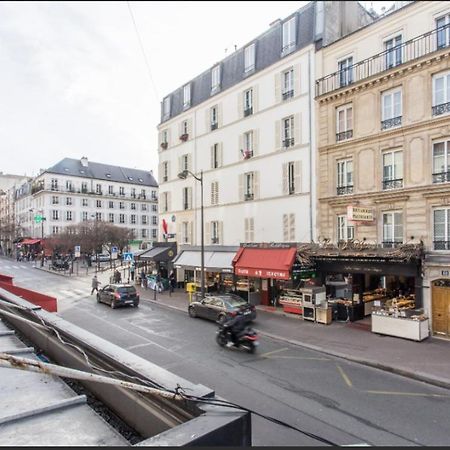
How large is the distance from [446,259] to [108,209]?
57693 mm

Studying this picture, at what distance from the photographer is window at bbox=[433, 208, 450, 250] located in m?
14.5

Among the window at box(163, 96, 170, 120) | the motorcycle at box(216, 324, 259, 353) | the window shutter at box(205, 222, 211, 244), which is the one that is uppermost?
the window at box(163, 96, 170, 120)

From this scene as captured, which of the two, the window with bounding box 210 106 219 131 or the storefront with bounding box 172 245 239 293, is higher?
the window with bounding box 210 106 219 131

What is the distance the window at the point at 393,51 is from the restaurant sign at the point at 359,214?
6.76 metres

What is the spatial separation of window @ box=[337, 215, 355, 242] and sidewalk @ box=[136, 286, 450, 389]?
13.7 ft

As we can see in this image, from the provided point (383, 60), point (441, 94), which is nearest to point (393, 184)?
point (441, 94)

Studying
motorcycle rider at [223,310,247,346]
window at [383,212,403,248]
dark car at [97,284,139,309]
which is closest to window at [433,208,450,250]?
window at [383,212,403,248]

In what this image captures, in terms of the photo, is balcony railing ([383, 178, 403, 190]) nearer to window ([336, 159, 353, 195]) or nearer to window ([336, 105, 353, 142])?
window ([336, 159, 353, 195])

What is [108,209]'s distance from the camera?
63.6 meters

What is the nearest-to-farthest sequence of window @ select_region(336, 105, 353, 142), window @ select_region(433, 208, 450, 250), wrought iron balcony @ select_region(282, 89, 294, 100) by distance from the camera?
window @ select_region(433, 208, 450, 250) → window @ select_region(336, 105, 353, 142) → wrought iron balcony @ select_region(282, 89, 294, 100)

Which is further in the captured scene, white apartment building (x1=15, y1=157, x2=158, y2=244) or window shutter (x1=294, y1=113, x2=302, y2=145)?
white apartment building (x1=15, y1=157, x2=158, y2=244)

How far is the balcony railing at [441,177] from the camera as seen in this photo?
1446 centimetres

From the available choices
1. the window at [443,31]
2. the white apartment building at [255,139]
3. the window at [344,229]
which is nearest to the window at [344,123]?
the white apartment building at [255,139]

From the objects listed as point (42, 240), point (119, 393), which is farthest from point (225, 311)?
point (42, 240)
